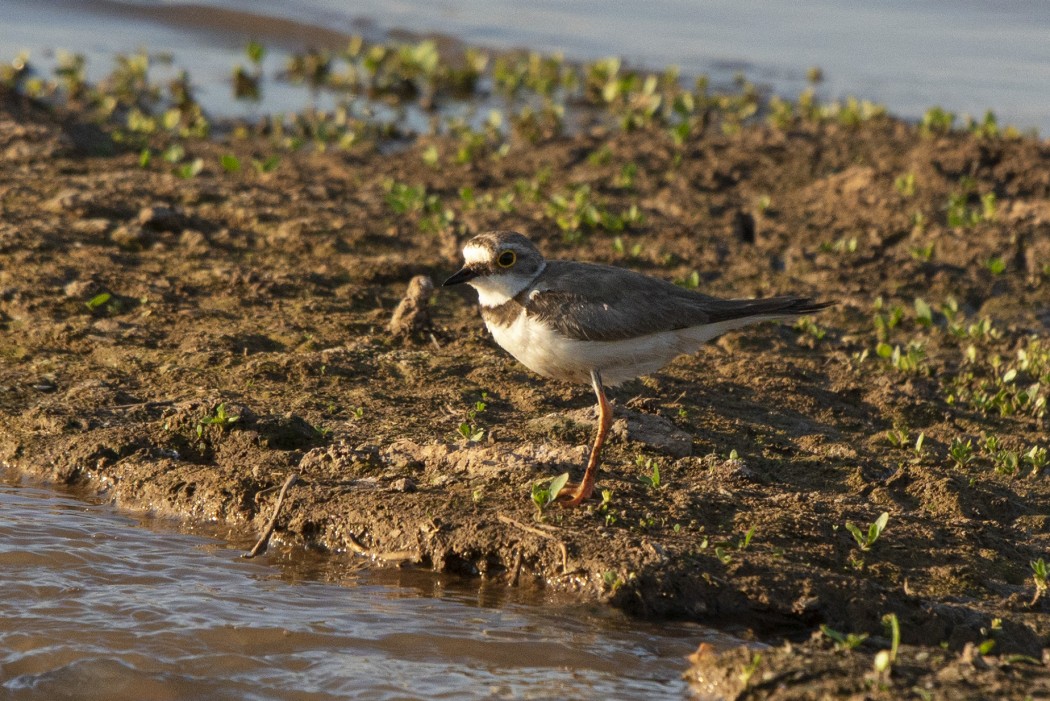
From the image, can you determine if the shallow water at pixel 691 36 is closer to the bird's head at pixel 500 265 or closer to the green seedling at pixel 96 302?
the green seedling at pixel 96 302

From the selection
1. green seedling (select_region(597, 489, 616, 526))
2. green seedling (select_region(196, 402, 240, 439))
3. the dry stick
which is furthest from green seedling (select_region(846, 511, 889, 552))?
green seedling (select_region(196, 402, 240, 439))

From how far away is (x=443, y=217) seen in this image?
390 inches

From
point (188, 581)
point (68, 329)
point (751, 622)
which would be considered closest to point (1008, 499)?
point (751, 622)

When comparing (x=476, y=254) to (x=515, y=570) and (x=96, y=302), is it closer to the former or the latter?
(x=515, y=570)

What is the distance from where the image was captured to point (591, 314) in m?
6.52

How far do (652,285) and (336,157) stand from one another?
5.86 metres

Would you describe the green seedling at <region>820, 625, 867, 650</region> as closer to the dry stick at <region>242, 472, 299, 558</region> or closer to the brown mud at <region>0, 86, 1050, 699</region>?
the brown mud at <region>0, 86, 1050, 699</region>

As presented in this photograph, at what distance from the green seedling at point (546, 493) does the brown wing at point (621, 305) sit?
799 mm

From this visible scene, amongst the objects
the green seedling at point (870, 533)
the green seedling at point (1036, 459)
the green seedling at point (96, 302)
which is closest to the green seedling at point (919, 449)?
the green seedling at point (1036, 459)

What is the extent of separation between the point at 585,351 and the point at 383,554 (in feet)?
4.64

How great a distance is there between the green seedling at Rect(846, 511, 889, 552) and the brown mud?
0.06 metres

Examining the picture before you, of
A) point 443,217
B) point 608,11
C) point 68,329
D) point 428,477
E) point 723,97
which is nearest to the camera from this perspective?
point 428,477

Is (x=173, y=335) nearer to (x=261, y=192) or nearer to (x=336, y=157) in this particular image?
(x=261, y=192)

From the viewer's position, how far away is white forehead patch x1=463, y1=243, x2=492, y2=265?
6668mm
